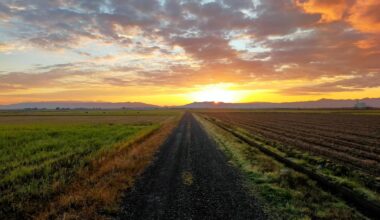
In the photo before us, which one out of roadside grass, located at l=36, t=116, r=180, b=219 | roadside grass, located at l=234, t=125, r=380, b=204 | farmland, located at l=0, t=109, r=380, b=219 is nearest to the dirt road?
farmland, located at l=0, t=109, r=380, b=219

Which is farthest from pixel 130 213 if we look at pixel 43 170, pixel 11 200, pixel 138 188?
pixel 43 170

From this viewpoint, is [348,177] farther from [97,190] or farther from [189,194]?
[97,190]

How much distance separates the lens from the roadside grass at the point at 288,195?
852 centimetres

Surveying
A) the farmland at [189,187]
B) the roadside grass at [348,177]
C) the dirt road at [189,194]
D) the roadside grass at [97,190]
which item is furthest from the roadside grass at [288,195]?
the roadside grass at [97,190]

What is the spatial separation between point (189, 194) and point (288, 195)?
10.8 feet

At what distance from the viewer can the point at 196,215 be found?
8.32 metres

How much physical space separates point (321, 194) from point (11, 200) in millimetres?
10085

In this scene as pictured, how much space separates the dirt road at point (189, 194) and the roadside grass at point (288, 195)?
534 millimetres

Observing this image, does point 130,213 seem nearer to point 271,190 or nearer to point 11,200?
point 11,200

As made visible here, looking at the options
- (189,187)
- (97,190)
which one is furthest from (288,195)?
(97,190)

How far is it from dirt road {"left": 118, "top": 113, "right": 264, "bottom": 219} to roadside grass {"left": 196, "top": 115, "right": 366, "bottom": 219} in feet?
1.75

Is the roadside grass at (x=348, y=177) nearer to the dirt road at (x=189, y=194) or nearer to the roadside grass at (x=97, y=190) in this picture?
the dirt road at (x=189, y=194)

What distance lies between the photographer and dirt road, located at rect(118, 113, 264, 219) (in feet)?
27.8

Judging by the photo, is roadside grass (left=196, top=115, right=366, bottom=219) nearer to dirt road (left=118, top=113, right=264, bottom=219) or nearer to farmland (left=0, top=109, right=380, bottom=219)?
farmland (left=0, top=109, right=380, bottom=219)
